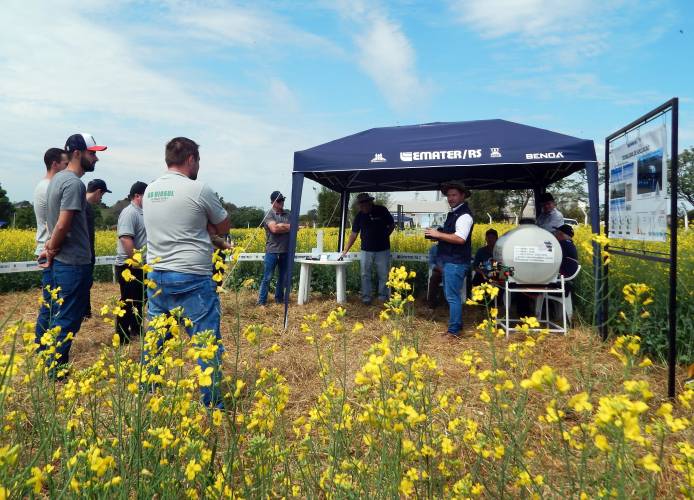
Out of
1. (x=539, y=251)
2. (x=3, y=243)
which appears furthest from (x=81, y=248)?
(x=3, y=243)

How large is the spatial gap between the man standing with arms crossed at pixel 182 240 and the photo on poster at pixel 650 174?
325 centimetres

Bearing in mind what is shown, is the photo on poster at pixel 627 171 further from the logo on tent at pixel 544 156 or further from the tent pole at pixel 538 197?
the tent pole at pixel 538 197

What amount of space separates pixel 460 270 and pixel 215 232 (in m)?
2.90

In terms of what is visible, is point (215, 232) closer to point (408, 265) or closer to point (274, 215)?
point (274, 215)

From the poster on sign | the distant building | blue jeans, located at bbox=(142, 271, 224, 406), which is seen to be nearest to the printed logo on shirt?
blue jeans, located at bbox=(142, 271, 224, 406)

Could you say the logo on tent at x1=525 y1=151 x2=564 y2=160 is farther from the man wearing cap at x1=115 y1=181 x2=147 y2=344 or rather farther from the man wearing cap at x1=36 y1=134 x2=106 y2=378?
the man wearing cap at x1=36 y1=134 x2=106 y2=378

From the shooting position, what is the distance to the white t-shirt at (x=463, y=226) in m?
4.82

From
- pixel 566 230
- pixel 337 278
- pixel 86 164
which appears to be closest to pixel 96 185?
pixel 86 164

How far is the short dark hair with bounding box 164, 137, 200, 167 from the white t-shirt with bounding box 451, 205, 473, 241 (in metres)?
2.90

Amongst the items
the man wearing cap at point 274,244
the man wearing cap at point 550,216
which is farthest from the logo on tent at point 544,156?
the man wearing cap at point 274,244

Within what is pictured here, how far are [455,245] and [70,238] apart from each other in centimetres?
363

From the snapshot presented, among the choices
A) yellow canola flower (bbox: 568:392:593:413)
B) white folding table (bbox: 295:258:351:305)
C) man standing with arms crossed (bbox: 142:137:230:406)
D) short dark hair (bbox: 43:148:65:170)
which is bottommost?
white folding table (bbox: 295:258:351:305)

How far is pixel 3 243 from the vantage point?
8797 millimetres

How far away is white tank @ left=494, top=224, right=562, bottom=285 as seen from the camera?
16.0ft
